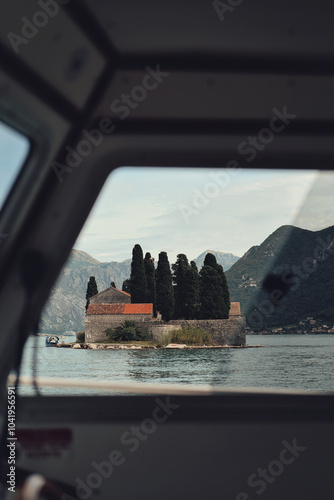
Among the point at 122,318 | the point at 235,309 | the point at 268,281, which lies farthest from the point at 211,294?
the point at 268,281

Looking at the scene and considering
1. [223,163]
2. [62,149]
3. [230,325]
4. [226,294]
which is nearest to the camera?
[62,149]

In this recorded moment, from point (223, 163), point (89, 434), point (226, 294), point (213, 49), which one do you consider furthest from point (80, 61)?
point (226, 294)

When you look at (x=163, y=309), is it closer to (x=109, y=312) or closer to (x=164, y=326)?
(x=164, y=326)

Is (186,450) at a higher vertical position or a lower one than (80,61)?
lower

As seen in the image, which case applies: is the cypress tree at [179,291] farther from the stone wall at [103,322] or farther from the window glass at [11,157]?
the window glass at [11,157]

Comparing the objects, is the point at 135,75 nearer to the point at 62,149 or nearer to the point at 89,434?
the point at 62,149

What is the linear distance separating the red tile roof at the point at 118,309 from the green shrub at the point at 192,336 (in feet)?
1.18

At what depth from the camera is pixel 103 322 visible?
3.44 m

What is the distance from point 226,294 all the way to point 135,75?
2524 mm

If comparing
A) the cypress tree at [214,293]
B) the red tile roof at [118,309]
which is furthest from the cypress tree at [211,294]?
the red tile roof at [118,309]

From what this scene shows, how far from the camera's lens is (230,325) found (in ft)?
13.9

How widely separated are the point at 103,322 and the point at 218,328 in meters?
1.07

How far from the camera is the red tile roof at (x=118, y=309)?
3.50 meters

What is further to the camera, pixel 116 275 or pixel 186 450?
pixel 116 275
